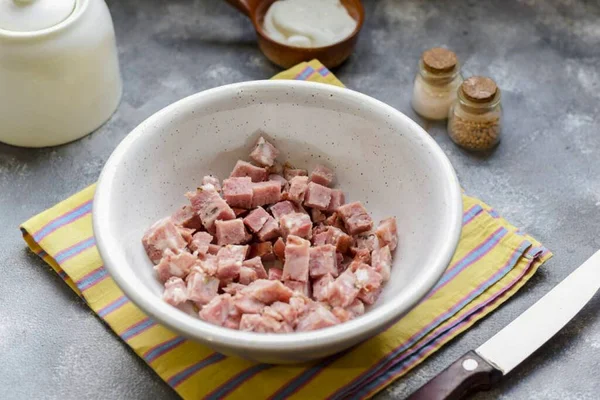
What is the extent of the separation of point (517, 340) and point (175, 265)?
51 centimetres

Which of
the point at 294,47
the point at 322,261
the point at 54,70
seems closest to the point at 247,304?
the point at 322,261

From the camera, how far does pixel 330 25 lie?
1.79 metres

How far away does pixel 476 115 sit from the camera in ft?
5.16

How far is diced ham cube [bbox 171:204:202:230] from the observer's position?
1.32 metres

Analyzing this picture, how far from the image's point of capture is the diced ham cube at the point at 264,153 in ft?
4.57

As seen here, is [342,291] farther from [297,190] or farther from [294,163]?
[294,163]

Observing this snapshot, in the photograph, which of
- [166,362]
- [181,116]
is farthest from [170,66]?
[166,362]

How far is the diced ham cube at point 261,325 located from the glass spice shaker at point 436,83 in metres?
0.70

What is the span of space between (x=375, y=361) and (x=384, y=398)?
55mm

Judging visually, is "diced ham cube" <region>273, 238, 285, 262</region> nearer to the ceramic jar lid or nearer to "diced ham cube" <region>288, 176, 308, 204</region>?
"diced ham cube" <region>288, 176, 308, 204</region>

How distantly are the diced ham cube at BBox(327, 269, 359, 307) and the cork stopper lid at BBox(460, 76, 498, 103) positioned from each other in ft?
1.71

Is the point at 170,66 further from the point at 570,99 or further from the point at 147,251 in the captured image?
the point at 570,99

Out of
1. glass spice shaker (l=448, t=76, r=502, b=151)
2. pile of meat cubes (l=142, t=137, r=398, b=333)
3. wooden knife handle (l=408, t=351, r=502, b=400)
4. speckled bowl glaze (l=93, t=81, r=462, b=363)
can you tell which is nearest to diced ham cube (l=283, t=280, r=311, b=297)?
pile of meat cubes (l=142, t=137, r=398, b=333)

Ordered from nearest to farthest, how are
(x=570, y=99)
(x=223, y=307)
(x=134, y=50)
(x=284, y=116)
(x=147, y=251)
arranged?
1. (x=223, y=307)
2. (x=147, y=251)
3. (x=284, y=116)
4. (x=570, y=99)
5. (x=134, y=50)
